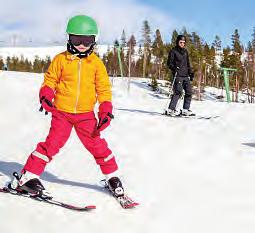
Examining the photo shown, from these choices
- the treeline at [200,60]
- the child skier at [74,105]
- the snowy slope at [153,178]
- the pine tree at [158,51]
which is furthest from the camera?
the pine tree at [158,51]

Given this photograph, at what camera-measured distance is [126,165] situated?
205 inches

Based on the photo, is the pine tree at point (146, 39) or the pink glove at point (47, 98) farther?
the pine tree at point (146, 39)

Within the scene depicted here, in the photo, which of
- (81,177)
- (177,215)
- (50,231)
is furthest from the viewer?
(81,177)

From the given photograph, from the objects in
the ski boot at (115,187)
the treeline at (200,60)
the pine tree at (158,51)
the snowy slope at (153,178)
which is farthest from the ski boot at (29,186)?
the pine tree at (158,51)

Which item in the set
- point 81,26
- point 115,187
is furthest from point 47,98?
point 115,187

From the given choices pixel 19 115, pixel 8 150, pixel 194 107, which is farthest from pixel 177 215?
pixel 194 107

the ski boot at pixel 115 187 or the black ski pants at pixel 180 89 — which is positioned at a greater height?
the black ski pants at pixel 180 89

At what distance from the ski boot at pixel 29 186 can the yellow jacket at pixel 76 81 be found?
0.65 meters

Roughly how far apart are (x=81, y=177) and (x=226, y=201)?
→ 5.15 feet

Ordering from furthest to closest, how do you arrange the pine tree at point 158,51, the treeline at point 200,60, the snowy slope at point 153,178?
the pine tree at point 158,51 < the treeline at point 200,60 < the snowy slope at point 153,178

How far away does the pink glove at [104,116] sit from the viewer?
376 cm

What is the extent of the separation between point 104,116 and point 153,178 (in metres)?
1.14

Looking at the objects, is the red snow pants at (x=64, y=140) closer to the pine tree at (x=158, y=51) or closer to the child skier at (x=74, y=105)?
the child skier at (x=74, y=105)

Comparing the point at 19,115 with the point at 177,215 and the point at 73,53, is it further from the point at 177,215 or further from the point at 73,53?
the point at 177,215
